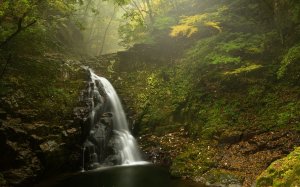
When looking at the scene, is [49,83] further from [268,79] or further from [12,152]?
[268,79]

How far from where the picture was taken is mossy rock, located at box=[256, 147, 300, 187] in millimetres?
6809

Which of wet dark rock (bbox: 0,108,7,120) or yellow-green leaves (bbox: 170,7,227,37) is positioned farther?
yellow-green leaves (bbox: 170,7,227,37)

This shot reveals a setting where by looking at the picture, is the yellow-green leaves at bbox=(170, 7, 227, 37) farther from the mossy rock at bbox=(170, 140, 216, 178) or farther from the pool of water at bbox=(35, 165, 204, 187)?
the pool of water at bbox=(35, 165, 204, 187)

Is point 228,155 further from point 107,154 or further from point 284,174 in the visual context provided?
point 107,154

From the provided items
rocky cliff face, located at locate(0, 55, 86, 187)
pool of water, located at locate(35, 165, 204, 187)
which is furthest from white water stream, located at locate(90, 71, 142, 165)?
rocky cliff face, located at locate(0, 55, 86, 187)

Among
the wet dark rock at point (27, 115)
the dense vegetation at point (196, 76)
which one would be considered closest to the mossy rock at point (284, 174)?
the dense vegetation at point (196, 76)

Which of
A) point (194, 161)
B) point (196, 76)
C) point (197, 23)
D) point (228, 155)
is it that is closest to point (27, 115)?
point (194, 161)

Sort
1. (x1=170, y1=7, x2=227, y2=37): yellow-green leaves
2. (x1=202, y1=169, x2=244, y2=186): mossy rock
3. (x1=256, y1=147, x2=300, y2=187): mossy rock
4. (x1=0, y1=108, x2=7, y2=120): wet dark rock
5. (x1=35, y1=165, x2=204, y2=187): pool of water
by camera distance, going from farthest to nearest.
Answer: (x1=170, y1=7, x2=227, y2=37): yellow-green leaves
(x1=0, y1=108, x2=7, y2=120): wet dark rock
(x1=35, y1=165, x2=204, y2=187): pool of water
(x1=202, y1=169, x2=244, y2=186): mossy rock
(x1=256, y1=147, x2=300, y2=187): mossy rock

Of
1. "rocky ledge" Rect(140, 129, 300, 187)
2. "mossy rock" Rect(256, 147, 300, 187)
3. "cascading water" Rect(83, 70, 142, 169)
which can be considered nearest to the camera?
"mossy rock" Rect(256, 147, 300, 187)

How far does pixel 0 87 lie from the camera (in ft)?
34.8

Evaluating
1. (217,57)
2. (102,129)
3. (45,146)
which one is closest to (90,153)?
(102,129)

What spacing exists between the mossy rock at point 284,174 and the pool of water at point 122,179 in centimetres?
279

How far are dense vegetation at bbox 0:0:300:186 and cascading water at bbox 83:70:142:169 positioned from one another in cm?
78

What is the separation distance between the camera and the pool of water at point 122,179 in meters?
10.4
